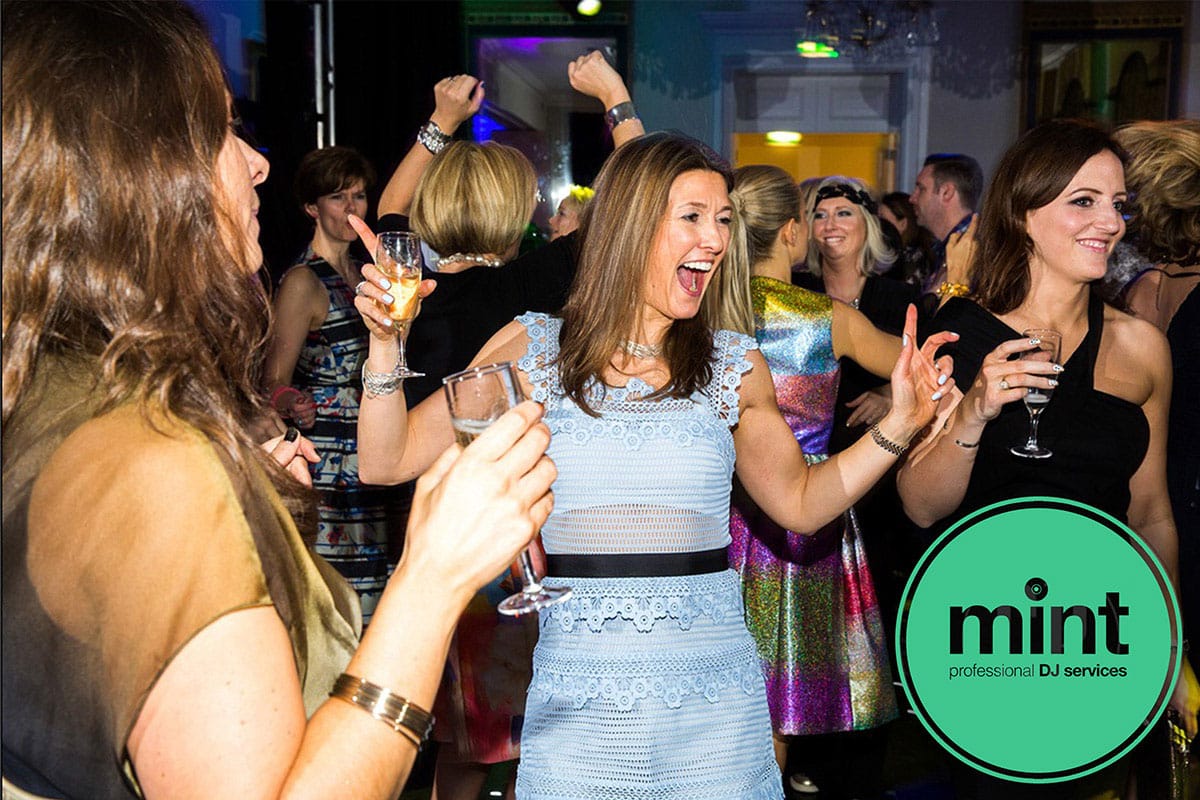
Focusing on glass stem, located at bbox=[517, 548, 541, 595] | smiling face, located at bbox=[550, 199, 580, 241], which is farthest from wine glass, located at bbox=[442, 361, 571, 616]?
smiling face, located at bbox=[550, 199, 580, 241]

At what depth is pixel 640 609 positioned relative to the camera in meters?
1.83

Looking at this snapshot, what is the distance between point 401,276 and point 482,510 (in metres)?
1.17

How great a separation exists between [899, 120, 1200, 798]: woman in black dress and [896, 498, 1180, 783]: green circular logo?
6 centimetres

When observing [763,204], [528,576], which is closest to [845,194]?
[763,204]

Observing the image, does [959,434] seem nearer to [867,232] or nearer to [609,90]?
[609,90]

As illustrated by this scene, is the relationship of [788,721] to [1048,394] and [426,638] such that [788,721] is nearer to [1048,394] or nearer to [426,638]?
[1048,394]

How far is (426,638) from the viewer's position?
2.98ft

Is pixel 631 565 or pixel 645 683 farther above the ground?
pixel 631 565

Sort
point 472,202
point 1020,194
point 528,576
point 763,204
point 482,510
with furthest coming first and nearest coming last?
1. point 763,204
2. point 472,202
3. point 1020,194
4. point 528,576
5. point 482,510

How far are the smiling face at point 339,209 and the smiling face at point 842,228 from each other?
1.68 m

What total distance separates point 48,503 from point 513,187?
7.88 feet

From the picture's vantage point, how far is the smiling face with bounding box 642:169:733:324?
6.63ft

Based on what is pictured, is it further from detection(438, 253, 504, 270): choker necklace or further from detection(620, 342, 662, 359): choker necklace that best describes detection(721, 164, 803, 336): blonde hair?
detection(620, 342, 662, 359): choker necklace

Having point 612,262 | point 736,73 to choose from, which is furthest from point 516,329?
point 736,73
